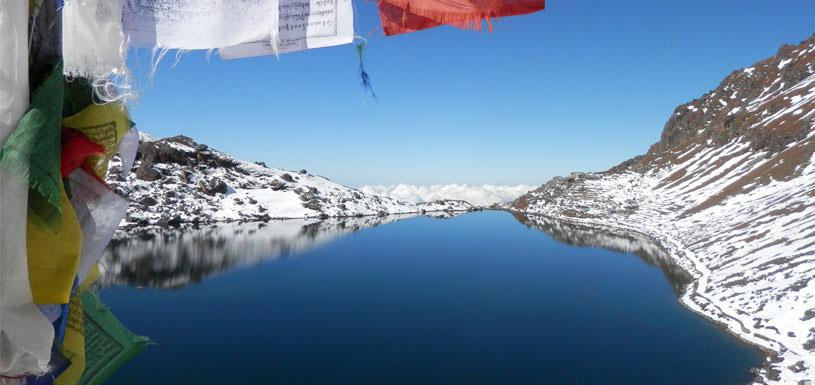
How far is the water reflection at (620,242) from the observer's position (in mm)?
35469

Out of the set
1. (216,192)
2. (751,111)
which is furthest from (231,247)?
(751,111)

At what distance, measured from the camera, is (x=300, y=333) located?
21578 millimetres

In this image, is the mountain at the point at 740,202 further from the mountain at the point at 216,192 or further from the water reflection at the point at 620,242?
the mountain at the point at 216,192

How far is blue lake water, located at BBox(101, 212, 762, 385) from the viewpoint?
690 inches

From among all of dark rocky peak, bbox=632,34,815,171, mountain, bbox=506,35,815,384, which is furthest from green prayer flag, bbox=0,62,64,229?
dark rocky peak, bbox=632,34,815,171

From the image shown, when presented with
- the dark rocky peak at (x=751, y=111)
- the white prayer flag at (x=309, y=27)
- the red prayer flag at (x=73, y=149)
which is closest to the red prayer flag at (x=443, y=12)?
the white prayer flag at (x=309, y=27)

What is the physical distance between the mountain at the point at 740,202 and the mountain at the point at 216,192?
43.0 metres

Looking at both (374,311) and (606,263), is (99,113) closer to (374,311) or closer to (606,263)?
(374,311)

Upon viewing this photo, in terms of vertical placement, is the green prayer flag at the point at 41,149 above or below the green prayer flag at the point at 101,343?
above

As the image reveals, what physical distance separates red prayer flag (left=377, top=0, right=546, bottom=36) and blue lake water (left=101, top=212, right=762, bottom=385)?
52.0ft

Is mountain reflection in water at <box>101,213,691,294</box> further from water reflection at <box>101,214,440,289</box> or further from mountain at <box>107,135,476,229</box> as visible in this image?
mountain at <box>107,135,476,229</box>

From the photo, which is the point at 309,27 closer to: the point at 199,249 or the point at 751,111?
the point at 199,249

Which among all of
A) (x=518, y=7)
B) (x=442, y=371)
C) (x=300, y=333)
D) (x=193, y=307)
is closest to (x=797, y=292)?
(x=442, y=371)

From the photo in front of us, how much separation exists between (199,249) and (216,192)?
110 ft
